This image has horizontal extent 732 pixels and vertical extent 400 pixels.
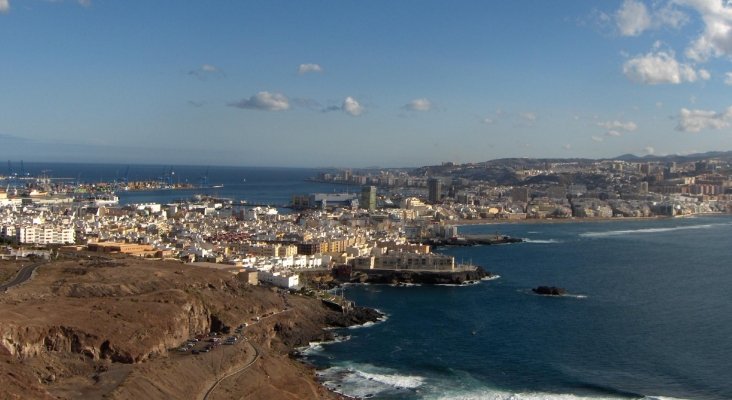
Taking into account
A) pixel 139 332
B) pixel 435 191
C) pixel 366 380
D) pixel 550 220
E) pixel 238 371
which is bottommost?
pixel 366 380

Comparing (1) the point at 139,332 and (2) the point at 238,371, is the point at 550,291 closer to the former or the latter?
(2) the point at 238,371

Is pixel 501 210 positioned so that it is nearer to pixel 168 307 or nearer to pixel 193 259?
pixel 193 259

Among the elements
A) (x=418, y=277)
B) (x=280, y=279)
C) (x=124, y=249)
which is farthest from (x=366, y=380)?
(x=124, y=249)

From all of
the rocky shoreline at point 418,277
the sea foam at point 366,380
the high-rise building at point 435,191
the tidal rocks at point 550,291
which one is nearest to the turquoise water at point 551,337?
the sea foam at point 366,380

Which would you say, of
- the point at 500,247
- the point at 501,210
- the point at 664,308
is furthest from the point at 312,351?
the point at 501,210

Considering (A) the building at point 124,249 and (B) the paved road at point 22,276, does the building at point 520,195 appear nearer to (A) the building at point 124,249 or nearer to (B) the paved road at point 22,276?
(A) the building at point 124,249

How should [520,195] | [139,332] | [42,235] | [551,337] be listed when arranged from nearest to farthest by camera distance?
[139,332]
[551,337]
[42,235]
[520,195]
